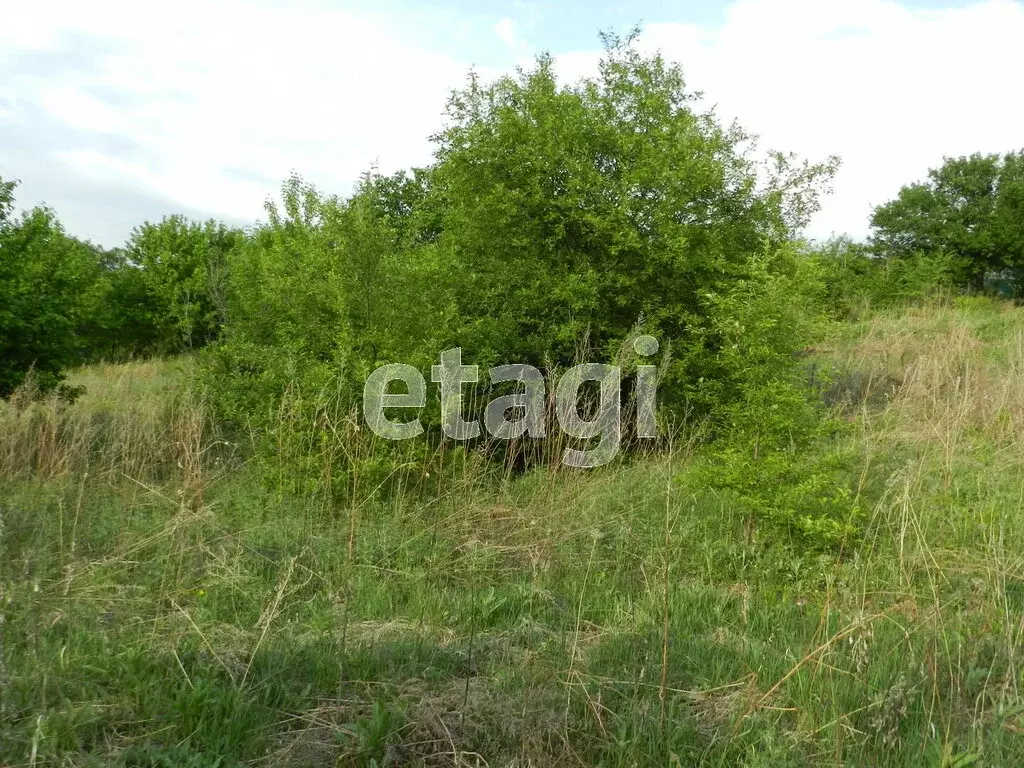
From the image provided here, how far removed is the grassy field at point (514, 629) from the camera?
8.38ft

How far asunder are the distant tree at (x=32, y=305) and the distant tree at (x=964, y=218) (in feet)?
86.2

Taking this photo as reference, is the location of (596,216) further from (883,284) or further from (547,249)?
(883,284)

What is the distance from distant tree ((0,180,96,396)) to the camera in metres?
8.91

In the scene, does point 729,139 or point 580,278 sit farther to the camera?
point 729,139

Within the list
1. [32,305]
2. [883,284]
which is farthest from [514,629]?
[883,284]

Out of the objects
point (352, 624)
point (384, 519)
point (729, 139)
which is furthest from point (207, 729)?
point (729, 139)

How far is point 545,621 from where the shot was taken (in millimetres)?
3699

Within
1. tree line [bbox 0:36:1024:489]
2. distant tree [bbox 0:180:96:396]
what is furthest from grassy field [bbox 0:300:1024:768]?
distant tree [bbox 0:180:96:396]

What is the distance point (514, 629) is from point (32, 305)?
27.0ft

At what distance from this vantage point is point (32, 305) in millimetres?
9094

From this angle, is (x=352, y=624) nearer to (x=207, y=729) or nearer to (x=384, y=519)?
(x=207, y=729)

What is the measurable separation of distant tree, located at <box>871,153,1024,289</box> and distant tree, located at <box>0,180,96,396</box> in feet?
86.2

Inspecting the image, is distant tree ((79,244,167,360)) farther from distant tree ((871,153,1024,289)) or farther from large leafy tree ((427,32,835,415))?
distant tree ((871,153,1024,289))

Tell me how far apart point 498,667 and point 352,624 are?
86cm
